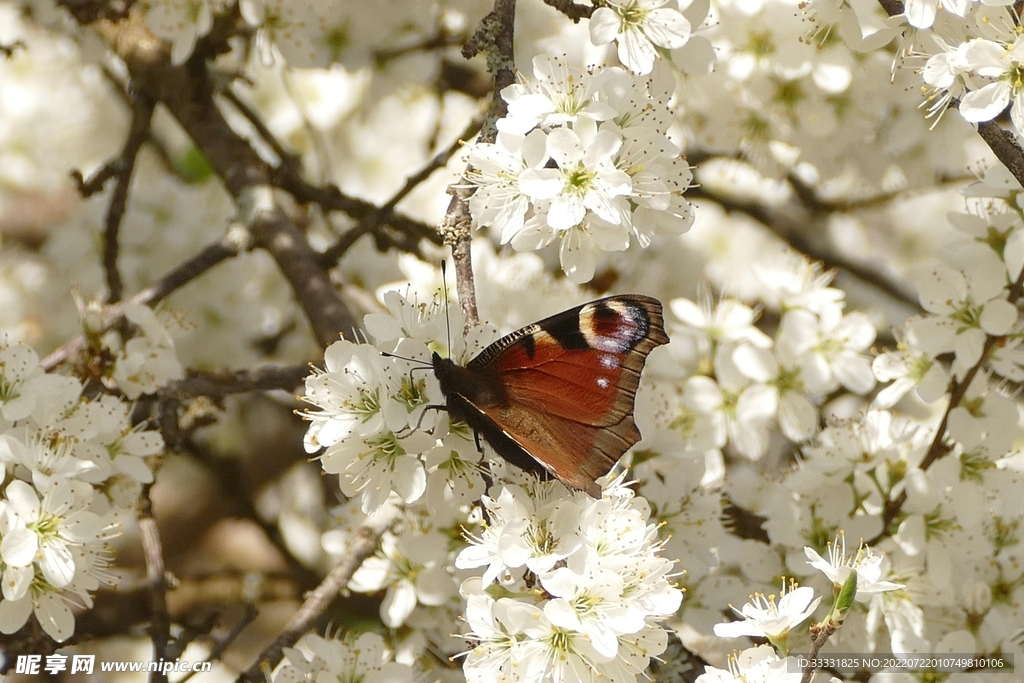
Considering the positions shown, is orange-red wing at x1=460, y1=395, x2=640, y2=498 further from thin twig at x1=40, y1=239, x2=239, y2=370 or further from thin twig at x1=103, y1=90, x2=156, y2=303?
thin twig at x1=103, y1=90, x2=156, y2=303

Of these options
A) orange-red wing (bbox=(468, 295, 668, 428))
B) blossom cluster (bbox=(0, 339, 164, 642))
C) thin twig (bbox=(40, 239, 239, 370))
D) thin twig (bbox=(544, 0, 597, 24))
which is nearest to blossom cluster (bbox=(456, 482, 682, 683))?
orange-red wing (bbox=(468, 295, 668, 428))

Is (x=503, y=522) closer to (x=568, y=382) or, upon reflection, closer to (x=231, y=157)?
(x=568, y=382)

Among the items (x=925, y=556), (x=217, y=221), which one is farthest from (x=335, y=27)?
(x=925, y=556)

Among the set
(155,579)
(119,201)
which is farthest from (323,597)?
(119,201)

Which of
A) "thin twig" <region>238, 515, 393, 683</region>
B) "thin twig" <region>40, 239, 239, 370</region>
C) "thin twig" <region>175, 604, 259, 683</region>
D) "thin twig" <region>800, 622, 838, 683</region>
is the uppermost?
"thin twig" <region>40, 239, 239, 370</region>

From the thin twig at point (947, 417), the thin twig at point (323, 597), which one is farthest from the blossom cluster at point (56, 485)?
the thin twig at point (947, 417)

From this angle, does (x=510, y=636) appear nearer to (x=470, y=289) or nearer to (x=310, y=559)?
(x=470, y=289)

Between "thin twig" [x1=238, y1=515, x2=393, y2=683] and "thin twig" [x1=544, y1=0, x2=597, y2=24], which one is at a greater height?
"thin twig" [x1=544, y1=0, x2=597, y2=24]
